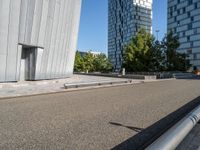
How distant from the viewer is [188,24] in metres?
83.6

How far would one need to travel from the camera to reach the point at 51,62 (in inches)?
901

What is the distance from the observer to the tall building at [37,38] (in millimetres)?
17031

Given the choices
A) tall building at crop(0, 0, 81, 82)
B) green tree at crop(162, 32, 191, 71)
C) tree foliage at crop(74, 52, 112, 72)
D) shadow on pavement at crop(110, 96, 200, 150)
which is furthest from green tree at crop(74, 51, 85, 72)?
shadow on pavement at crop(110, 96, 200, 150)

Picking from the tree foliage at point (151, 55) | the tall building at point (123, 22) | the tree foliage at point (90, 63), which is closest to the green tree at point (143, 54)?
the tree foliage at point (151, 55)

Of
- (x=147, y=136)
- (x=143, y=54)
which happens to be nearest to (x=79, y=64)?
(x=143, y=54)

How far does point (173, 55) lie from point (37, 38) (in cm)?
3470

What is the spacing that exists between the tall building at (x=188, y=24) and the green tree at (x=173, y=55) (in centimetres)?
2902

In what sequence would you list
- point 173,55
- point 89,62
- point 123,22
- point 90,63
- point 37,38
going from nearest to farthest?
point 37,38, point 173,55, point 89,62, point 90,63, point 123,22

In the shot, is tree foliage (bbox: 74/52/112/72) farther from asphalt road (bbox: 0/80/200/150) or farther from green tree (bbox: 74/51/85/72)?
asphalt road (bbox: 0/80/200/150)

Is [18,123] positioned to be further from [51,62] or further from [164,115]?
[51,62]

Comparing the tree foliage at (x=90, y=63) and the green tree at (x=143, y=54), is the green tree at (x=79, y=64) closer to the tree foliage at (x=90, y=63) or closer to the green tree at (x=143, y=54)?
the tree foliage at (x=90, y=63)

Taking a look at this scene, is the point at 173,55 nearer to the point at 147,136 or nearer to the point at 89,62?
the point at 89,62

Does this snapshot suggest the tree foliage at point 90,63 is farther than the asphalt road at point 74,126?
Yes

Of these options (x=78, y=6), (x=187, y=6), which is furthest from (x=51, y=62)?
(x=187, y=6)
